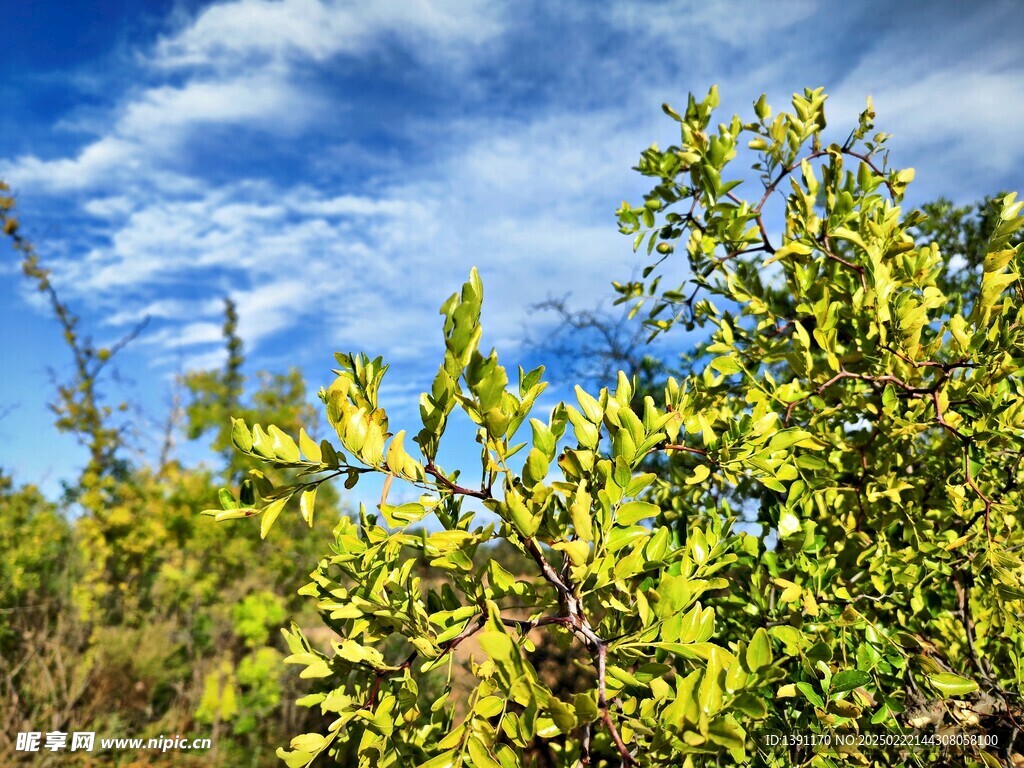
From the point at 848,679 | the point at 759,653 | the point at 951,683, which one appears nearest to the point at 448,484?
the point at 759,653

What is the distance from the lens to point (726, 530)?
1.53 meters

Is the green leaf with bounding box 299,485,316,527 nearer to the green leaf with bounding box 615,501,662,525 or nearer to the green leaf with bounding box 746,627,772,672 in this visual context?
the green leaf with bounding box 615,501,662,525

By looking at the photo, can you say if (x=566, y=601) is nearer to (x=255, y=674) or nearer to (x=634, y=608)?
(x=634, y=608)

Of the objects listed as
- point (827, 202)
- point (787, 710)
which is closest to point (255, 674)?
point (787, 710)

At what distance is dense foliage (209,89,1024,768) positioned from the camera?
107 centimetres

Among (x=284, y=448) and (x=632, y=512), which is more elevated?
(x=284, y=448)

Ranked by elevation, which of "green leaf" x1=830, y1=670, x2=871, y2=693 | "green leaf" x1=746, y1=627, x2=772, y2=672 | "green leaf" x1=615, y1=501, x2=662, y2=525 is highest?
"green leaf" x1=615, y1=501, x2=662, y2=525

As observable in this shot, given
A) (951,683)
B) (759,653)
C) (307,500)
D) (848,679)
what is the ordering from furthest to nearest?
(951,683) < (848,679) < (307,500) < (759,653)

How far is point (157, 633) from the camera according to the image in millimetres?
8711

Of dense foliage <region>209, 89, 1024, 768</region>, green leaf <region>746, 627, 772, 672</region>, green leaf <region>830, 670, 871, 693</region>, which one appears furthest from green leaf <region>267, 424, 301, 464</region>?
green leaf <region>830, 670, 871, 693</region>

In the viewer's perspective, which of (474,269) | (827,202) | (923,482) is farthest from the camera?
(827,202)

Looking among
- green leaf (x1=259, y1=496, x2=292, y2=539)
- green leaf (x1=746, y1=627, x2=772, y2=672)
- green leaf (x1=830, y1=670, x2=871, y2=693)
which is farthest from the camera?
green leaf (x1=830, y1=670, x2=871, y2=693)

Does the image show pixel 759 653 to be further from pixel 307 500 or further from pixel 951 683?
pixel 307 500

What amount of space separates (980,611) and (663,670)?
1.38 meters
